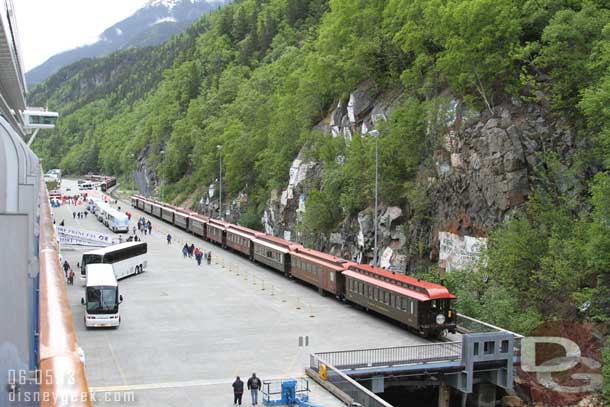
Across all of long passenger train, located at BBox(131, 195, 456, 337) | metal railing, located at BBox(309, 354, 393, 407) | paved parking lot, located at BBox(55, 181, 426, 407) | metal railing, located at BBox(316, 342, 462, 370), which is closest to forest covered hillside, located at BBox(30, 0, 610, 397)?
long passenger train, located at BBox(131, 195, 456, 337)

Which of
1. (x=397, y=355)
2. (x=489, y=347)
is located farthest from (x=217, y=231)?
(x=489, y=347)

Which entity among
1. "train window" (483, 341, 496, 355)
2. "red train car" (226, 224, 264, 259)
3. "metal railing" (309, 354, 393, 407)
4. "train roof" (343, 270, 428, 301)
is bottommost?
"red train car" (226, 224, 264, 259)

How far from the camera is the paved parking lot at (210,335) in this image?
22641 mm

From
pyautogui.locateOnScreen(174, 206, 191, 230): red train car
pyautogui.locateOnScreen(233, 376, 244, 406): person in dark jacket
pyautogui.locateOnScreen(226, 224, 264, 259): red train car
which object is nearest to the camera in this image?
pyautogui.locateOnScreen(233, 376, 244, 406): person in dark jacket

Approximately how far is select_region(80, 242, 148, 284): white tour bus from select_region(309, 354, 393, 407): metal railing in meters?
21.9

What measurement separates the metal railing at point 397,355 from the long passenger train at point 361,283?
222 centimetres

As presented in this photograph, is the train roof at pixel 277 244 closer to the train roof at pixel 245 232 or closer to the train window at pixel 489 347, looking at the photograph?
the train roof at pixel 245 232

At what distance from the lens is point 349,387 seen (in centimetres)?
2134

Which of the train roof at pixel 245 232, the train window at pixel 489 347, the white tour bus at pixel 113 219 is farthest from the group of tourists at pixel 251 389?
the white tour bus at pixel 113 219

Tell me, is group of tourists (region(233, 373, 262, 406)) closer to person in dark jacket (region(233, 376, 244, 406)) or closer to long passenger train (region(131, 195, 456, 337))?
person in dark jacket (region(233, 376, 244, 406))

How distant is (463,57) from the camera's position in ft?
123

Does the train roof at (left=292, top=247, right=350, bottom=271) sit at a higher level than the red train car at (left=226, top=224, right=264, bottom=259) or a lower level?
higher

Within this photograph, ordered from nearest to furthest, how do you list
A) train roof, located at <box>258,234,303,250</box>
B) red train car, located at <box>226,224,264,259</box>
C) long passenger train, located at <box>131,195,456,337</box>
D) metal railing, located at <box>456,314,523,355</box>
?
metal railing, located at <box>456,314,523,355</box> → long passenger train, located at <box>131,195,456,337</box> → train roof, located at <box>258,234,303,250</box> → red train car, located at <box>226,224,264,259</box>

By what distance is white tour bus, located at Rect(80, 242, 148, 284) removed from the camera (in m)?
42.0
